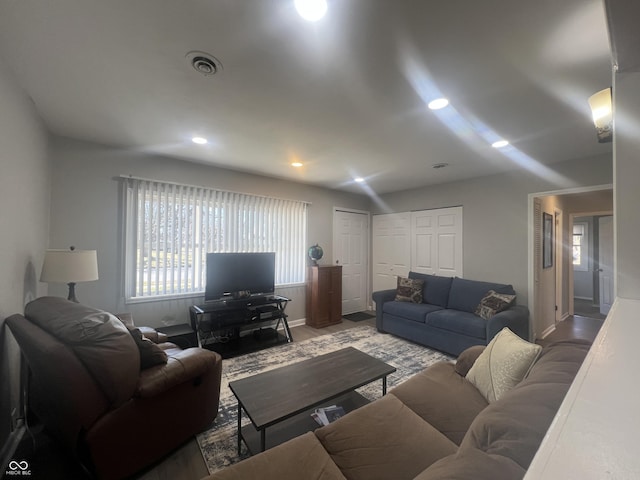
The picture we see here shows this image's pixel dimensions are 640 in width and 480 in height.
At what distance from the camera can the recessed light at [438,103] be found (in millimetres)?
1933

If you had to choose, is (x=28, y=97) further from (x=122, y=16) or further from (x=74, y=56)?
(x=122, y=16)

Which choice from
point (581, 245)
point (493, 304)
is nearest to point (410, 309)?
point (493, 304)

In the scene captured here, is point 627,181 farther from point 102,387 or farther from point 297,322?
point 297,322

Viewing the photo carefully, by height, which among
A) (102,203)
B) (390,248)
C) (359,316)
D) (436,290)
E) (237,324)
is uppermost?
(102,203)

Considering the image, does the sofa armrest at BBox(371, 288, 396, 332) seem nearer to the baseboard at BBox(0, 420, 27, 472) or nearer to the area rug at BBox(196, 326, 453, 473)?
the area rug at BBox(196, 326, 453, 473)

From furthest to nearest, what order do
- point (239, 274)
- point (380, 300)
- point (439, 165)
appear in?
point (380, 300) → point (239, 274) → point (439, 165)

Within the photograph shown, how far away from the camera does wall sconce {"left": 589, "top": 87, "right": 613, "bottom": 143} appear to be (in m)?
1.29

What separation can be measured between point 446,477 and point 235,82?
217 cm

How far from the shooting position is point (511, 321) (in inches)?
116

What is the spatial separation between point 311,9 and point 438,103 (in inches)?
47.6

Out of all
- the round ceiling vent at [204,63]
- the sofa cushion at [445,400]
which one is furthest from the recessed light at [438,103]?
the sofa cushion at [445,400]

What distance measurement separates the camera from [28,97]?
1.93m

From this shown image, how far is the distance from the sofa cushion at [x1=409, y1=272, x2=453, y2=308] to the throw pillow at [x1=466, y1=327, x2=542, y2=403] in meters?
2.26

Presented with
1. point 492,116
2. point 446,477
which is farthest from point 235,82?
point 446,477
